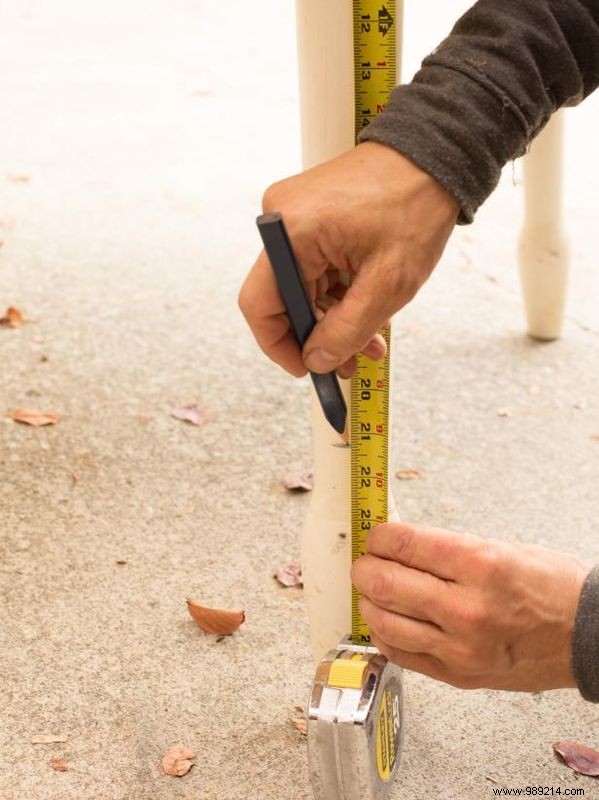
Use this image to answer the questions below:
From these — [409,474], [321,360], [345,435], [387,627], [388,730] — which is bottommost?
[409,474]

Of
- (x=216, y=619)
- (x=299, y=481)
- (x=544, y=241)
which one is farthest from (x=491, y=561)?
(x=544, y=241)

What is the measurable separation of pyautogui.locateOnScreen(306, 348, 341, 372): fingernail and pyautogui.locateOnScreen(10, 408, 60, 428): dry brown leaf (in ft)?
3.01

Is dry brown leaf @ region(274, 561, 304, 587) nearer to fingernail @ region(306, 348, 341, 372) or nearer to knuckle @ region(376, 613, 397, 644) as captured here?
knuckle @ region(376, 613, 397, 644)

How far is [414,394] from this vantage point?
190 cm

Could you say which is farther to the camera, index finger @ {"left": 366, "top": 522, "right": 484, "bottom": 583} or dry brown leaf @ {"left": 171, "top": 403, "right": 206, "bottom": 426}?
dry brown leaf @ {"left": 171, "top": 403, "right": 206, "bottom": 426}

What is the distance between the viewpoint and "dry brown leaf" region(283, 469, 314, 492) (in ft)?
5.27

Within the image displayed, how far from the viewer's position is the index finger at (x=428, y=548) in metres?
0.94

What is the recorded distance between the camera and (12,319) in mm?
2031

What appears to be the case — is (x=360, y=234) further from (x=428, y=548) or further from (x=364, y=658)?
(x=364, y=658)

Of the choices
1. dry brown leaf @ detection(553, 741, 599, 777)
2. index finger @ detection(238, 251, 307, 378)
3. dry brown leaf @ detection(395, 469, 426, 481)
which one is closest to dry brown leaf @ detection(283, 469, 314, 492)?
dry brown leaf @ detection(395, 469, 426, 481)

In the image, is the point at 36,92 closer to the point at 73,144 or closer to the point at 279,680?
the point at 73,144

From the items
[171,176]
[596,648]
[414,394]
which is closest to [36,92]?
[171,176]

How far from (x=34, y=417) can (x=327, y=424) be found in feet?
2.65

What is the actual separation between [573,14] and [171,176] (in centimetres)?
202
